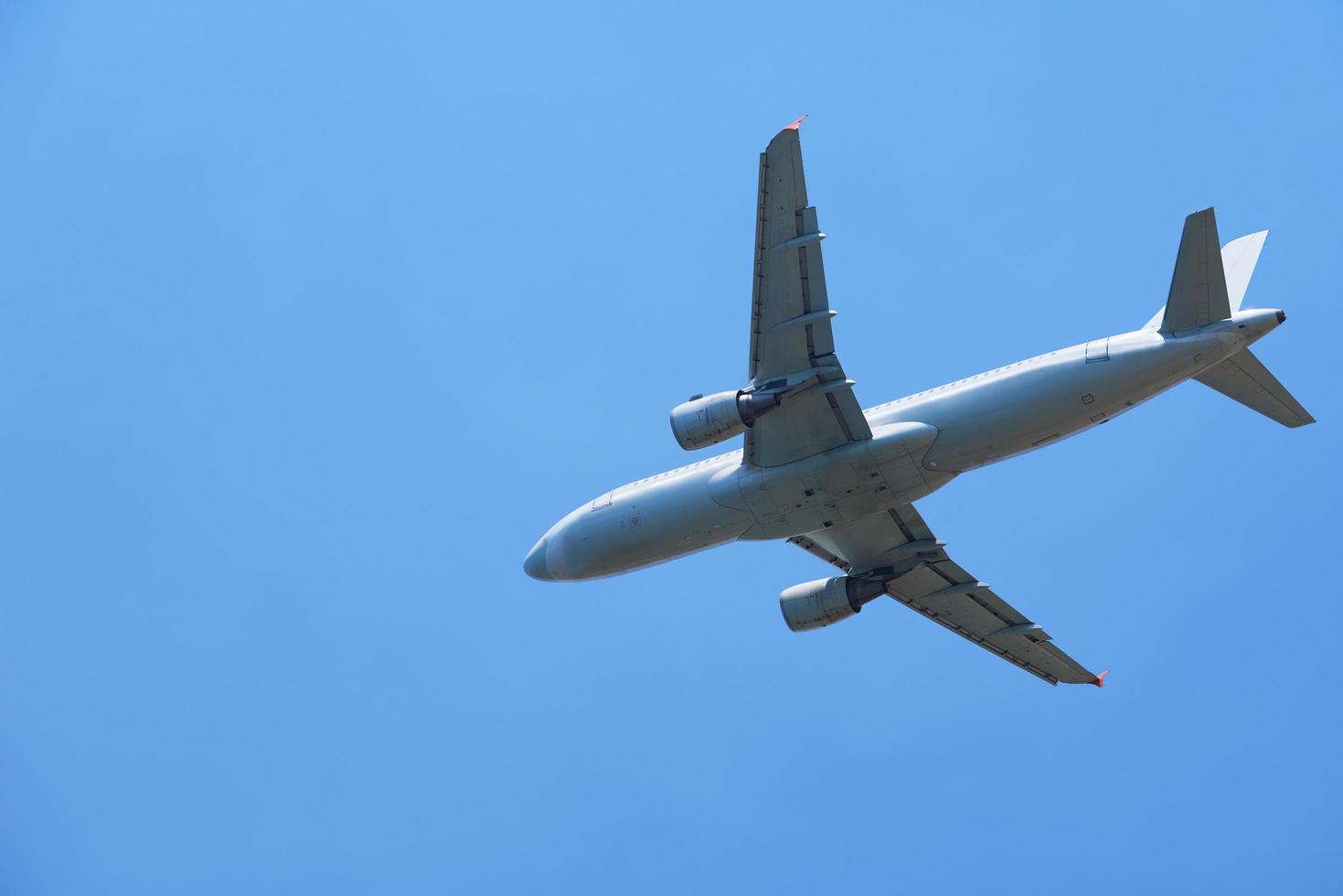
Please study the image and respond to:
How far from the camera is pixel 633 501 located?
1471 inches

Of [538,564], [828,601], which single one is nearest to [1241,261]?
[828,601]

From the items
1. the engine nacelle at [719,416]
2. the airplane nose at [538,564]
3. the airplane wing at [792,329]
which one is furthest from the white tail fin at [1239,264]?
the airplane nose at [538,564]

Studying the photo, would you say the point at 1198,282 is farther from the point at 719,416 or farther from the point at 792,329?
the point at 719,416

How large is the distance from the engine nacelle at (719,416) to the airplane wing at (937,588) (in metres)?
6.61

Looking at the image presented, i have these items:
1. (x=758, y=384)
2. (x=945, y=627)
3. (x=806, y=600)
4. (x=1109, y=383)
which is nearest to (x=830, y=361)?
(x=758, y=384)

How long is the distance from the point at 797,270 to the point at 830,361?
2.81 metres

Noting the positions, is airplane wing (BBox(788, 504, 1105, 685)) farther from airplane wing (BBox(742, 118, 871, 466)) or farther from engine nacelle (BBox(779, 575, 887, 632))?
airplane wing (BBox(742, 118, 871, 466))

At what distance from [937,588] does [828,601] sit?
3729mm

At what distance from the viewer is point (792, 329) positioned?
32656 mm

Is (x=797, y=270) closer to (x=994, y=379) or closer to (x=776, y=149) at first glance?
(x=776, y=149)

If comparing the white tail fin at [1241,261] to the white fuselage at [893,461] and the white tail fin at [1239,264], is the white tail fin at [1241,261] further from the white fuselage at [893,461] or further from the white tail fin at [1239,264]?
the white fuselage at [893,461]

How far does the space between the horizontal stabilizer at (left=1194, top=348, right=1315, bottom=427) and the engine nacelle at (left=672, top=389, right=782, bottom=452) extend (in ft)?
34.4

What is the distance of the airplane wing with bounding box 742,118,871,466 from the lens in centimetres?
3070

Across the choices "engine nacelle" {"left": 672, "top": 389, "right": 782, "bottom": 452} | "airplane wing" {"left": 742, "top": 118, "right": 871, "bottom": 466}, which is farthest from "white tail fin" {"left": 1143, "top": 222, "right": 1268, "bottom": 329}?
"engine nacelle" {"left": 672, "top": 389, "right": 782, "bottom": 452}
